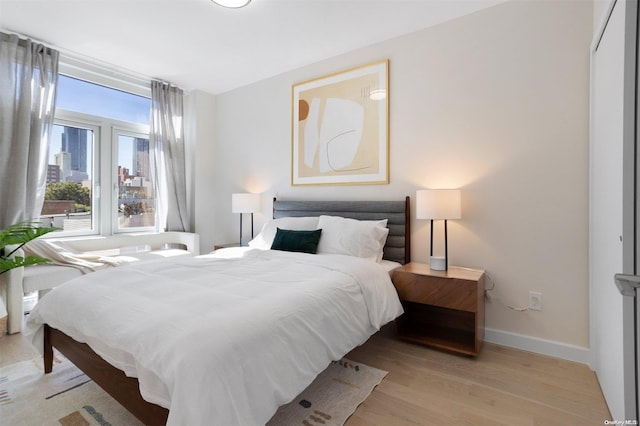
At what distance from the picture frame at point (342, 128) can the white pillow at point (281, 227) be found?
1.73 feet

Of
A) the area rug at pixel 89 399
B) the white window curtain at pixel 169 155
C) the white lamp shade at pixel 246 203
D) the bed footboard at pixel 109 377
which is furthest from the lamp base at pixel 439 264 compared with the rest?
the white window curtain at pixel 169 155

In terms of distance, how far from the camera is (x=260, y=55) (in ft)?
11.1

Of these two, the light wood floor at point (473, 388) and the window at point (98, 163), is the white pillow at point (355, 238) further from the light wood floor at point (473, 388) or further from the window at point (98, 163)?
the window at point (98, 163)

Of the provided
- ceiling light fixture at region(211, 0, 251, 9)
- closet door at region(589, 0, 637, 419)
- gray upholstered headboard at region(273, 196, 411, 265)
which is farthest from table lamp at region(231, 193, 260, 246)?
closet door at region(589, 0, 637, 419)

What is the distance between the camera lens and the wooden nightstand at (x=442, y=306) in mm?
2234

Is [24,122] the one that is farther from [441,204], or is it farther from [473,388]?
[473,388]

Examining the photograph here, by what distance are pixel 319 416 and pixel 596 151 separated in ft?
7.66

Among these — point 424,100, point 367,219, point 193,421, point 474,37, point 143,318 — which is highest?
point 474,37

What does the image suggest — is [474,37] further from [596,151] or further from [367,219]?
[367,219]

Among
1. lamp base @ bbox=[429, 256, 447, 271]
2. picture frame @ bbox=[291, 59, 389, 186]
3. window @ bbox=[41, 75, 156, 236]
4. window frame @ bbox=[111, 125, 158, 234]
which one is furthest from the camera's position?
window frame @ bbox=[111, 125, 158, 234]

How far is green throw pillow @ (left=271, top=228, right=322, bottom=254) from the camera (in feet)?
9.37

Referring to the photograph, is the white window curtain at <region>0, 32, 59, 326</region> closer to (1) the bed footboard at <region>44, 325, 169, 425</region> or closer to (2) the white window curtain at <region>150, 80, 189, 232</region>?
(2) the white window curtain at <region>150, 80, 189, 232</region>

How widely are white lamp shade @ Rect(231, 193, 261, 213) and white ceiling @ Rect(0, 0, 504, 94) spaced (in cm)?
155

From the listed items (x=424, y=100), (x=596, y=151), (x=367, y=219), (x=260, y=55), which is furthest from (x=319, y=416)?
(x=260, y=55)
